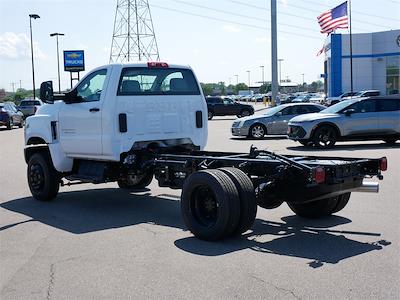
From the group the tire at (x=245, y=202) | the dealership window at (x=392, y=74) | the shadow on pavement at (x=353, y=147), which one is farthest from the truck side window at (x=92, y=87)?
the dealership window at (x=392, y=74)

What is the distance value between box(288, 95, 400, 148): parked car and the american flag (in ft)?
97.3

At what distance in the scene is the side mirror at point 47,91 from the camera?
924cm

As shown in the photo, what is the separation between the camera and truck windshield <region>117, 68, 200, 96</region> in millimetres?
8641

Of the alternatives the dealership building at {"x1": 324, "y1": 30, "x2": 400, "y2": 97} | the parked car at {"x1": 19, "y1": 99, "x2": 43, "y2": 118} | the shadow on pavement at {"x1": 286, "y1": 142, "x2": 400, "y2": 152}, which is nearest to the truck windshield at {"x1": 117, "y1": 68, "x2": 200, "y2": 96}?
the shadow on pavement at {"x1": 286, "y1": 142, "x2": 400, "y2": 152}

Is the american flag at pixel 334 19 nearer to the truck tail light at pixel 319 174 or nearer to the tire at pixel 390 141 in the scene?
the tire at pixel 390 141

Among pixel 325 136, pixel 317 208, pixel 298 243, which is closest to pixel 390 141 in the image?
pixel 325 136

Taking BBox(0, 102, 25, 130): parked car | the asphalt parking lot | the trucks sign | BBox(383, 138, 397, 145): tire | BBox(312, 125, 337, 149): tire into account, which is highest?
the trucks sign

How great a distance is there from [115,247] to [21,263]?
3.50 ft

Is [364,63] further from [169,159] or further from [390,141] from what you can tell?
[169,159]

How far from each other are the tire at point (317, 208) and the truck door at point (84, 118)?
3.15 meters

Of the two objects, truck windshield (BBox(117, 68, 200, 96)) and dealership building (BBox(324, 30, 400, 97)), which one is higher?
dealership building (BBox(324, 30, 400, 97))

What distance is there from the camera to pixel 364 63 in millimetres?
59688

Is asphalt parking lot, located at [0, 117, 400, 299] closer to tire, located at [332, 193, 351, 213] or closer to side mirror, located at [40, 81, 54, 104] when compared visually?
tire, located at [332, 193, 351, 213]

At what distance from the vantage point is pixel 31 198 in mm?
10141
